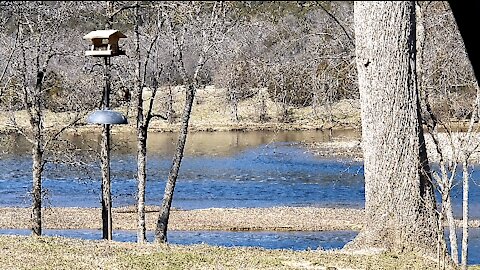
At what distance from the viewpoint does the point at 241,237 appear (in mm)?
15820

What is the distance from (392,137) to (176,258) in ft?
6.59

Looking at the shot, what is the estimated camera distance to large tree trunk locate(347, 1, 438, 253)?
588 cm

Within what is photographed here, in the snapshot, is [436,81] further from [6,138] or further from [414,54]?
[6,138]

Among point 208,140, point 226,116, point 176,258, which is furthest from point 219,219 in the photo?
point 226,116

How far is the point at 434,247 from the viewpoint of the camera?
636 cm

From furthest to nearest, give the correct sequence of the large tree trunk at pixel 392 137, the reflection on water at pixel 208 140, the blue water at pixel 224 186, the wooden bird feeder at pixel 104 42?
the reflection on water at pixel 208 140
the blue water at pixel 224 186
the wooden bird feeder at pixel 104 42
the large tree trunk at pixel 392 137

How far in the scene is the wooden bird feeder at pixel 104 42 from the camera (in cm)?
905

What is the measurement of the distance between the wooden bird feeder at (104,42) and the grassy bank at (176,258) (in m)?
3.12

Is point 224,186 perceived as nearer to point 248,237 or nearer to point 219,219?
point 219,219

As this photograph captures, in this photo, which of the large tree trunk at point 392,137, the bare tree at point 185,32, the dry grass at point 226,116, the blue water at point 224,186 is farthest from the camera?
the dry grass at point 226,116

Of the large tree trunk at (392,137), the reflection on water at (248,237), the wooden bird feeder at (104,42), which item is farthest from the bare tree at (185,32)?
the large tree trunk at (392,137)

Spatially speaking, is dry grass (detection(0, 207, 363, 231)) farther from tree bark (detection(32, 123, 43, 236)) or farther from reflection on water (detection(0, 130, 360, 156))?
reflection on water (detection(0, 130, 360, 156))

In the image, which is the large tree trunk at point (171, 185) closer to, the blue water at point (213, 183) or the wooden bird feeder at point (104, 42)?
the wooden bird feeder at point (104, 42)

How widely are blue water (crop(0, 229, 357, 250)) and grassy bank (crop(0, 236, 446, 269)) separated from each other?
7.83 meters
